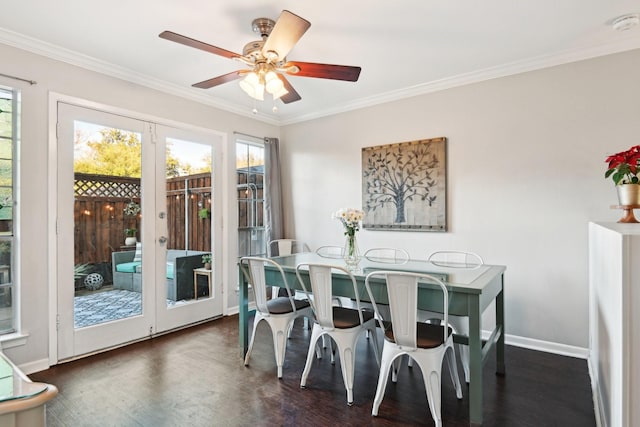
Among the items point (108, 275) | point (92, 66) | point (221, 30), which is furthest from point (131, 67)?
point (108, 275)

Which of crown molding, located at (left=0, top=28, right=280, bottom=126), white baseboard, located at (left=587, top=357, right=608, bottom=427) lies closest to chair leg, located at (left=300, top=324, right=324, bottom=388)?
white baseboard, located at (left=587, top=357, right=608, bottom=427)

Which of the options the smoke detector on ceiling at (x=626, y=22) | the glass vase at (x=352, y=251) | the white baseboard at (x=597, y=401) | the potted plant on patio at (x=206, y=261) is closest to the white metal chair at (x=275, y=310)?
the glass vase at (x=352, y=251)

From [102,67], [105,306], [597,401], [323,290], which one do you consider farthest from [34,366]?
[597,401]

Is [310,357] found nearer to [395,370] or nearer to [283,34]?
[395,370]

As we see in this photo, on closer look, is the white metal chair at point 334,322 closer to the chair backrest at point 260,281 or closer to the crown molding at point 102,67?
the chair backrest at point 260,281

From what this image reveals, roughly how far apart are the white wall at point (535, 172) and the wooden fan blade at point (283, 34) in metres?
2.12

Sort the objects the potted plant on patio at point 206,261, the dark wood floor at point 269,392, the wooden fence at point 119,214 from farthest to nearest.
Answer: the potted plant on patio at point 206,261 < the wooden fence at point 119,214 < the dark wood floor at point 269,392

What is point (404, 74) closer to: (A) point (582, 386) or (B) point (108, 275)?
(A) point (582, 386)

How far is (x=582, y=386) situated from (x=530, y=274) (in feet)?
3.28

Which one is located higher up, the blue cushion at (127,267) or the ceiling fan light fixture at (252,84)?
the ceiling fan light fixture at (252,84)

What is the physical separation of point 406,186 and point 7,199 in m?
3.63

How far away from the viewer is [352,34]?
2.84 metres

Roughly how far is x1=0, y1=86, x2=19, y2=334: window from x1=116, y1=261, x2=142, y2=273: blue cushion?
81 centimetres

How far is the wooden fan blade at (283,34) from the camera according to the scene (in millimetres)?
2010
